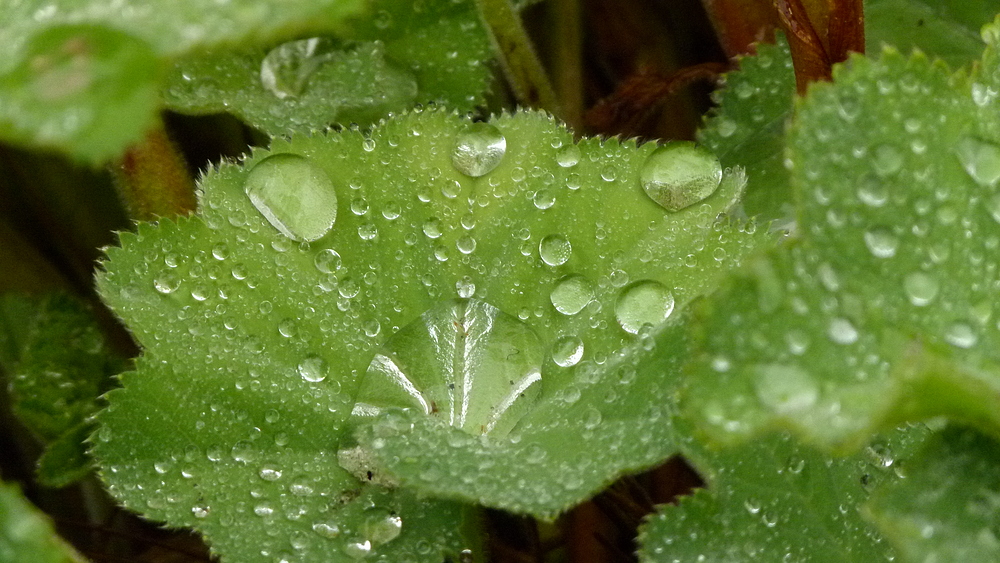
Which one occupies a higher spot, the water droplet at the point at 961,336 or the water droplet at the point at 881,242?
the water droplet at the point at 881,242

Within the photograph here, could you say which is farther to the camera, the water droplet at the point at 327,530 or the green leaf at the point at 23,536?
the water droplet at the point at 327,530

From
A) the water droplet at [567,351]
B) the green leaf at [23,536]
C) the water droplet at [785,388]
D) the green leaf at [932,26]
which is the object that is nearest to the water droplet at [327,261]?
the water droplet at [567,351]

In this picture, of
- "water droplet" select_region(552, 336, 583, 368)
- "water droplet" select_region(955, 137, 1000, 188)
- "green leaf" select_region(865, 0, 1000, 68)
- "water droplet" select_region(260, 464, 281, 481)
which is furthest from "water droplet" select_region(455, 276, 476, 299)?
"green leaf" select_region(865, 0, 1000, 68)

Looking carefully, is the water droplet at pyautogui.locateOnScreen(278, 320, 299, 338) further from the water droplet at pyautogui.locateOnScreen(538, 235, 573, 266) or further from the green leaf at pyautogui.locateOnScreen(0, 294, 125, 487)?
the green leaf at pyautogui.locateOnScreen(0, 294, 125, 487)

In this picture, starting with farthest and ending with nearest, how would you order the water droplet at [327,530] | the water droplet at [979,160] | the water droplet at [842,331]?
1. the water droplet at [327,530]
2. the water droplet at [979,160]
3. the water droplet at [842,331]

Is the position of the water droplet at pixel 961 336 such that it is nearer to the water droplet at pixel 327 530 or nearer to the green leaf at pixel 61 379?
the water droplet at pixel 327 530

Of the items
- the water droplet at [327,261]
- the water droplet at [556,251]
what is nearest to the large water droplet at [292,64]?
the water droplet at [327,261]

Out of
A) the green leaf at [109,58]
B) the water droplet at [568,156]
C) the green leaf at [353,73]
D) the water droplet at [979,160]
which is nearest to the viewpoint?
the green leaf at [109,58]

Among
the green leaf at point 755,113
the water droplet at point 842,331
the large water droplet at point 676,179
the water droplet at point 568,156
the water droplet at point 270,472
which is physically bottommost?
the water droplet at point 842,331

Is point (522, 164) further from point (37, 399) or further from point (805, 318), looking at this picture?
point (37, 399)
